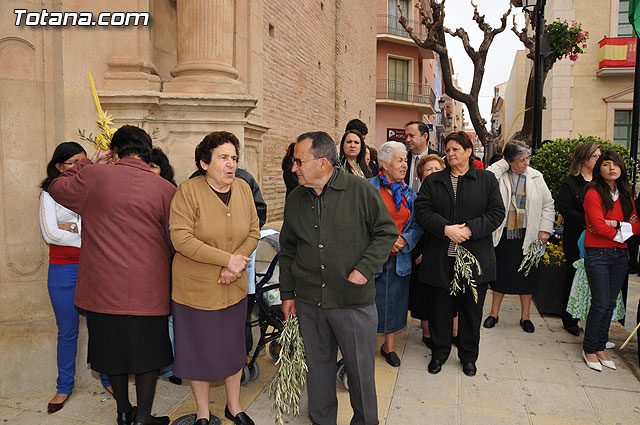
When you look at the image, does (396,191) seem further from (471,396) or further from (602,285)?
(602,285)

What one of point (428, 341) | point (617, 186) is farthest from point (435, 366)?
point (617, 186)

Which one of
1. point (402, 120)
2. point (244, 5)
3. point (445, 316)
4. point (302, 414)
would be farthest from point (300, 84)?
point (402, 120)

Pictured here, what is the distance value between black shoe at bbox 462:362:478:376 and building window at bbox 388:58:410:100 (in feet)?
87.2

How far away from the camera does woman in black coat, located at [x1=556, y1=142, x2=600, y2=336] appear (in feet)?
17.6

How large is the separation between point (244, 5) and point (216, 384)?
16.0 feet

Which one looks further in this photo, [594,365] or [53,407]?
[594,365]

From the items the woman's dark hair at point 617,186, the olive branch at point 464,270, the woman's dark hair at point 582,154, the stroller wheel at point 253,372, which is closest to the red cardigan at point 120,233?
the stroller wheel at point 253,372

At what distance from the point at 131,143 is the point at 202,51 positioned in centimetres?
212

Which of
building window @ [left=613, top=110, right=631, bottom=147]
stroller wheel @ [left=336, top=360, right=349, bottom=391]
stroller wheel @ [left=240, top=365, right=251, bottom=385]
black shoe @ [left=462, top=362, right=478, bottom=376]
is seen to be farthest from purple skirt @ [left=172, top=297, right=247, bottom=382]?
building window @ [left=613, top=110, right=631, bottom=147]

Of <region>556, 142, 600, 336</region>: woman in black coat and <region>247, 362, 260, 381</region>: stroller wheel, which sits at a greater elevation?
<region>556, 142, 600, 336</region>: woman in black coat

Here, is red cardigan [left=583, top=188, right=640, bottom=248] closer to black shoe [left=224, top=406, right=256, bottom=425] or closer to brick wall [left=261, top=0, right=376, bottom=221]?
black shoe [left=224, top=406, right=256, bottom=425]

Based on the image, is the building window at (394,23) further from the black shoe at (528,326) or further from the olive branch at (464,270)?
the olive branch at (464,270)

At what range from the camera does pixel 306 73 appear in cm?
1262

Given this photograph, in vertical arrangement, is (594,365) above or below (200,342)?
below
